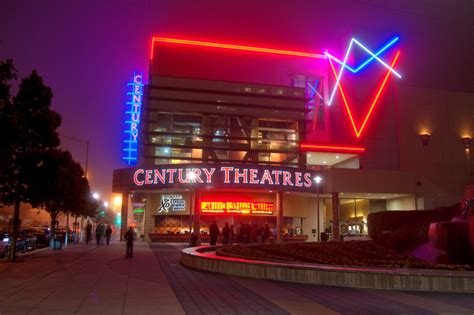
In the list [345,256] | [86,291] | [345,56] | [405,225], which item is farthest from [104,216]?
[86,291]

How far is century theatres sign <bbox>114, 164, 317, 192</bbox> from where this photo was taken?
131ft

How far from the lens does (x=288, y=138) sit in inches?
2121

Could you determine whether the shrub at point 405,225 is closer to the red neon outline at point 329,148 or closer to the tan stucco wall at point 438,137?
the red neon outline at point 329,148

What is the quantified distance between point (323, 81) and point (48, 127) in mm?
41298

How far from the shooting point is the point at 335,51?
200 ft

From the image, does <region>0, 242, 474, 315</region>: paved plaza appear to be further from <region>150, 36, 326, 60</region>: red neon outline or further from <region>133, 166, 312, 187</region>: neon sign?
<region>150, 36, 326, 60</region>: red neon outline

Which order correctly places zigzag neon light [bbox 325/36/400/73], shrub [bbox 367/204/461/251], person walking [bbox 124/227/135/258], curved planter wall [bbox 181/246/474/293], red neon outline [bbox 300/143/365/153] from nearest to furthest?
curved planter wall [bbox 181/246/474/293]
person walking [bbox 124/227/135/258]
shrub [bbox 367/204/461/251]
red neon outline [bbox 300/143/365/153]
zigzag neon light [bbox 325/36/400/73]

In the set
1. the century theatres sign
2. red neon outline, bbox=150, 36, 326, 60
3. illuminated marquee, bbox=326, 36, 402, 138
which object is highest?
red neon outline, bbox=150, 36, 326, 60

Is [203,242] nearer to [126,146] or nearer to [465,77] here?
[126,146]

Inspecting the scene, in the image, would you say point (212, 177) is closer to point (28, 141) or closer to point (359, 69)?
point (28, 141)

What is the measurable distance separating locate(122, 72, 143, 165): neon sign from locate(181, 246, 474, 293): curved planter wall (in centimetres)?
3934

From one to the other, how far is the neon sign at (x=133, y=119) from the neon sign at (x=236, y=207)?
44.0 ft

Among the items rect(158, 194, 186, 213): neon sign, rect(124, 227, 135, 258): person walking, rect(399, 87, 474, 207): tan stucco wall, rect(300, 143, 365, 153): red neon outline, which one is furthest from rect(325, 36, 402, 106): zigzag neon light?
rect(124, 227, 135, 258): person walking

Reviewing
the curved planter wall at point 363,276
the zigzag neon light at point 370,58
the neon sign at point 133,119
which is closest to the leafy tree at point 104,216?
the neon sign at point 133,119
